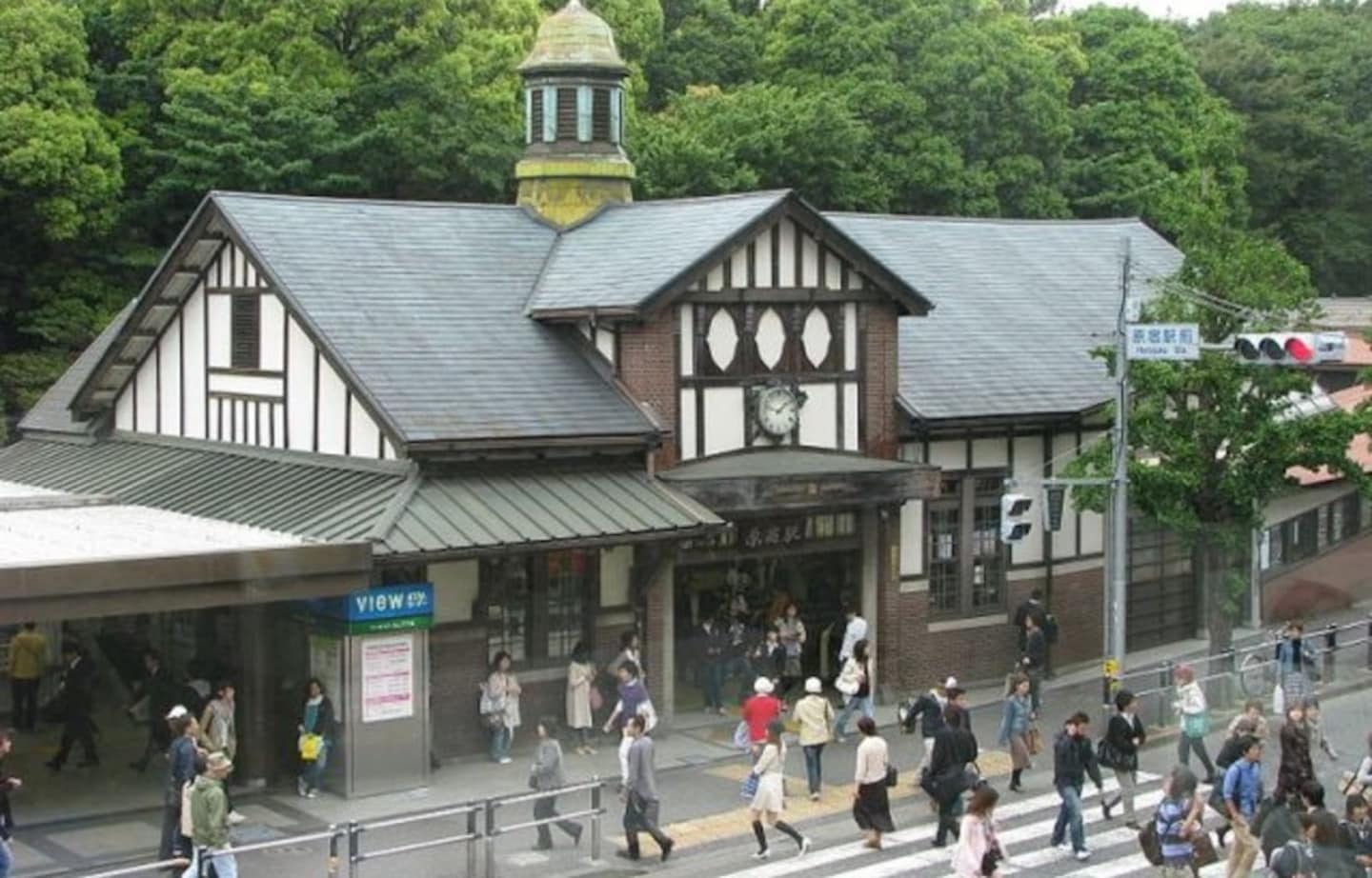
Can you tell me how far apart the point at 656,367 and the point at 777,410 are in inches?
78.9

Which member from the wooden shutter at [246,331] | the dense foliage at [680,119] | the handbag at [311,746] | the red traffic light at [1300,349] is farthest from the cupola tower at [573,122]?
the red traffic light at [1300,349]

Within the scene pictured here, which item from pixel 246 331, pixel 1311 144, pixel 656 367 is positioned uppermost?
pixel 1311 144

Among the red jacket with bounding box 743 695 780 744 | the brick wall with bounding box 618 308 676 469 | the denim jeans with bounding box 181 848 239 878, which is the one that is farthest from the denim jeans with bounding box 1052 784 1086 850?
the denim jeans with bounding box 181 848 239 878

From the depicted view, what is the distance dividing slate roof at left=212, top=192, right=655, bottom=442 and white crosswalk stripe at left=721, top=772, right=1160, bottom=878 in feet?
22.9

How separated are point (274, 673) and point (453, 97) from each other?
26084 millimetres

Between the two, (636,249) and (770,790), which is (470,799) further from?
(636,249)

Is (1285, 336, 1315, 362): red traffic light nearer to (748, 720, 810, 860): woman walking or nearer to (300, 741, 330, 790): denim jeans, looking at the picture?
(748, 720, 810, 860): woman walking

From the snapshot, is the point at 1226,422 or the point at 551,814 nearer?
the point at 551,814

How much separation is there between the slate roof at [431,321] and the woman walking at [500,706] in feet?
9.84

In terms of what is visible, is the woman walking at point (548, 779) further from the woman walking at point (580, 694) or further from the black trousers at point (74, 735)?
the black trousers at point (74, 735)

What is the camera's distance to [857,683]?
24172mm

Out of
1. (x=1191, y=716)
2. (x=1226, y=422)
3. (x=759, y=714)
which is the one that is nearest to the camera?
(x=759, y=714)

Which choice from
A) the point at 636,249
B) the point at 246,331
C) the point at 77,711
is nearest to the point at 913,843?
the point at 636,249

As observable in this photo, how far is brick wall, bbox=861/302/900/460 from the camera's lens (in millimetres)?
27531
